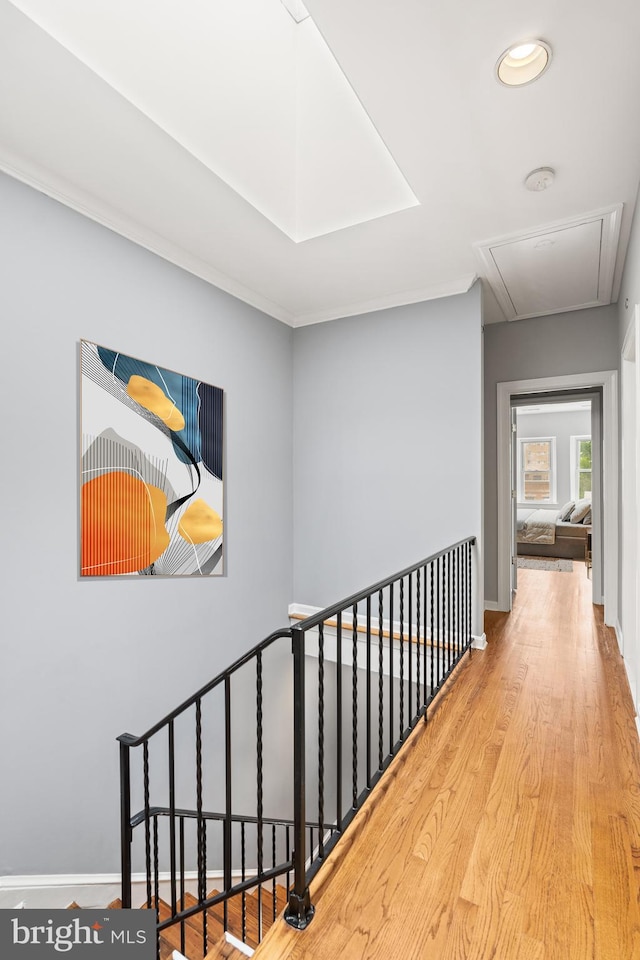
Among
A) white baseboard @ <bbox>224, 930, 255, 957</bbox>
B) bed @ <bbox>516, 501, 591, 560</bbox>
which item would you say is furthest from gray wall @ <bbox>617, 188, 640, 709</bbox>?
bed @ <bbox>516, 501, 591, 560</bbox>

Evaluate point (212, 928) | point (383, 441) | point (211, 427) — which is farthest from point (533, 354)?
point (212, 928)

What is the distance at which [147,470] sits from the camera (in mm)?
2871

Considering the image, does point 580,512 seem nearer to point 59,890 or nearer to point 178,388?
point 178,388

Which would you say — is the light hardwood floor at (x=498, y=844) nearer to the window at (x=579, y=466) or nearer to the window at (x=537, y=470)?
the window at (x=579, y=466)

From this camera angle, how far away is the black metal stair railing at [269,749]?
193 centimetres

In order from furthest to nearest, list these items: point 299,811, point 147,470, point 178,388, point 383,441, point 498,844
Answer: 1. point 383,441
2. point 178,388
3. point 147,470
4. point 498,844
5. point 299,811

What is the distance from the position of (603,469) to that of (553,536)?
3.82 m

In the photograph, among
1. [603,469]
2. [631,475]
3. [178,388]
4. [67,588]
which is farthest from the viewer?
[603,469]

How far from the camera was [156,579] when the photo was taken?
9.64ft

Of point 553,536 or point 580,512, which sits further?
point 580,512

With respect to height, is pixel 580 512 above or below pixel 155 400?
below

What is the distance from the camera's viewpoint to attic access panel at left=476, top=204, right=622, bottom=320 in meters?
2.80

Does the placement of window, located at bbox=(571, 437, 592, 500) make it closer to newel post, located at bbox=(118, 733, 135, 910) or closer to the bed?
the bed

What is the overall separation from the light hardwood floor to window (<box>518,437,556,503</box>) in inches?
305
